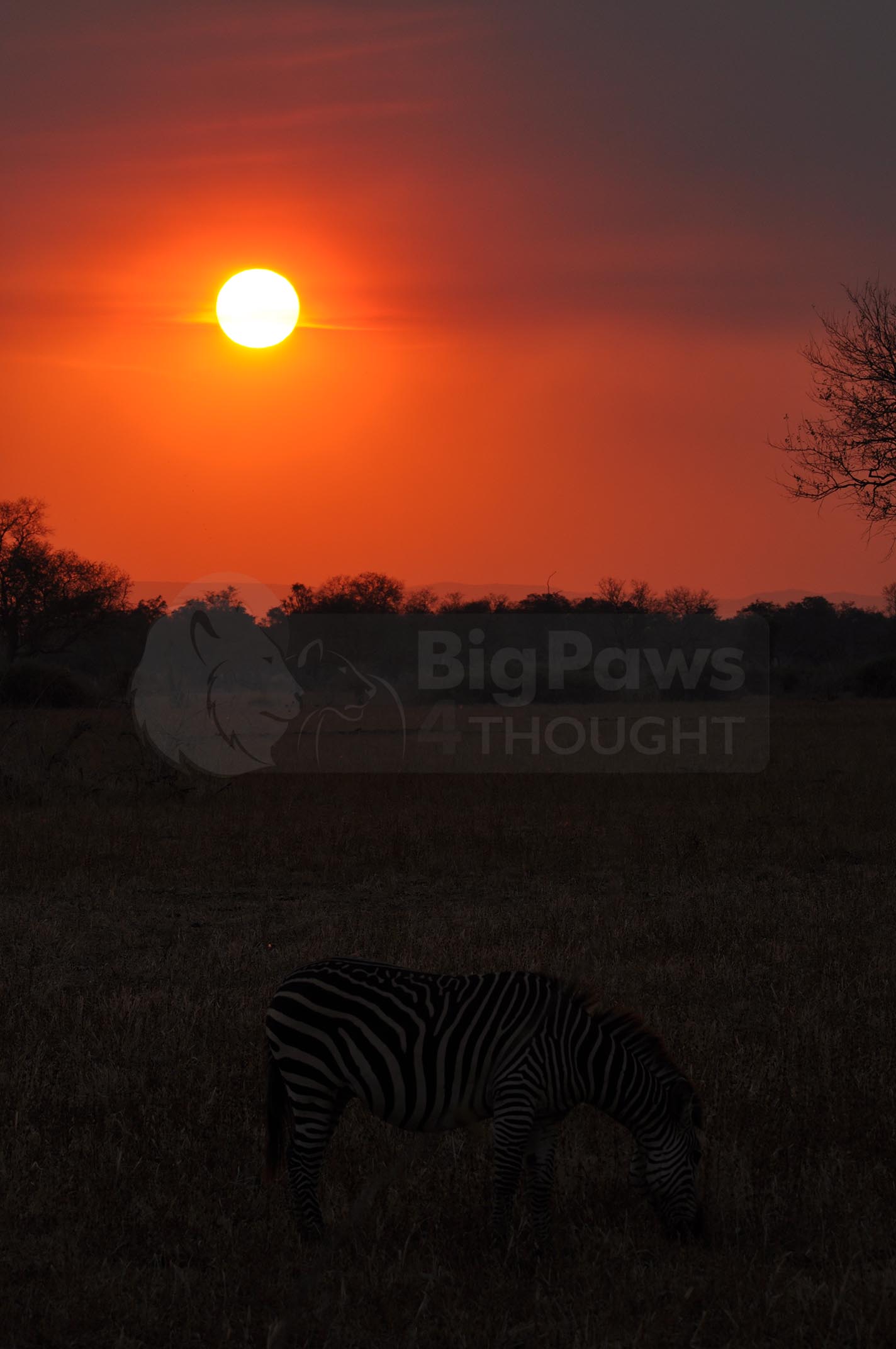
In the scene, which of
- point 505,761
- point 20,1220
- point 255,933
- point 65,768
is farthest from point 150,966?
point 505,761

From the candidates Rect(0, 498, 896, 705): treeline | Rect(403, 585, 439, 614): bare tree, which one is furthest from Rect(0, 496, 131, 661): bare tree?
Rect(403, 585, 439, 614): bare tree

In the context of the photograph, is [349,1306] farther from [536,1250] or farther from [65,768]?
[65,768]

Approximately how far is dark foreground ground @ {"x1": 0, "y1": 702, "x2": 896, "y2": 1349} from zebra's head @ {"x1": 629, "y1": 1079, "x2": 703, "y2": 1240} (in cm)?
15

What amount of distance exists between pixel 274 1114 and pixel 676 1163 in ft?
6.25

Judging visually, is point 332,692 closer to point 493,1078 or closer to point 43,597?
point 43,597

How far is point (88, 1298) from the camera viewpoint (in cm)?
488

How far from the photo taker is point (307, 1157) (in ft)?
17.5

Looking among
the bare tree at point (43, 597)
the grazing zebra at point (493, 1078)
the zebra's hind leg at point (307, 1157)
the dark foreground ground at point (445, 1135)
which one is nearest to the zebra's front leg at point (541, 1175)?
the grazing zebra at point (493, 1078)

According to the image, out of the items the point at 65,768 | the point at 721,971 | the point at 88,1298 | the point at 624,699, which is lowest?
the point at 88,1298

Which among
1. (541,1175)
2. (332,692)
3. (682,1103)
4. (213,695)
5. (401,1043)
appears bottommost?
(541,1175)

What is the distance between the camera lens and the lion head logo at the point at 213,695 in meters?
26.4

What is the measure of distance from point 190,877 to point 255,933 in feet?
11.8

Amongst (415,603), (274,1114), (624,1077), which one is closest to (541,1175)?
(624,1077)

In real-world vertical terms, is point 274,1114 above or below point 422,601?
below
